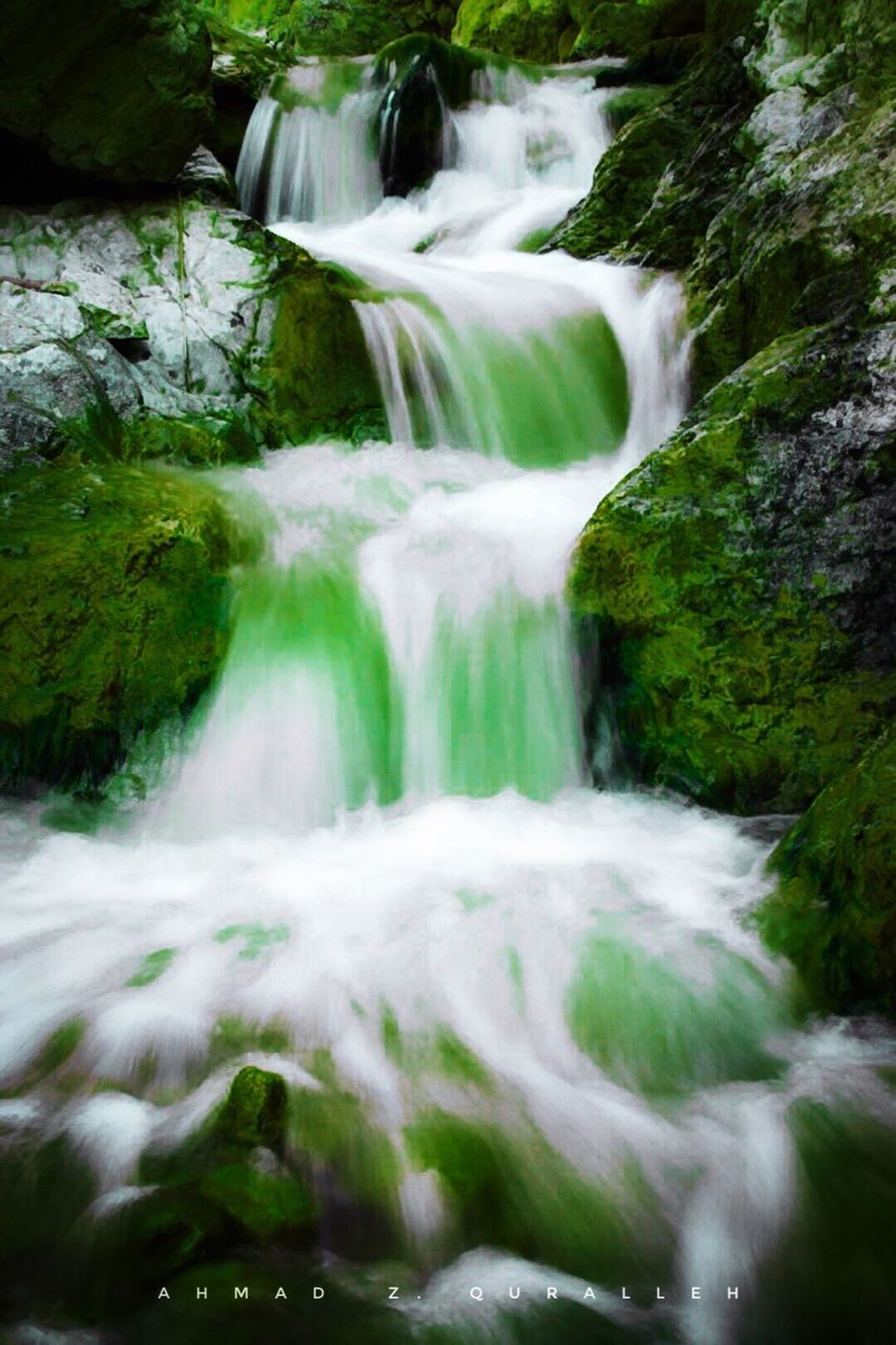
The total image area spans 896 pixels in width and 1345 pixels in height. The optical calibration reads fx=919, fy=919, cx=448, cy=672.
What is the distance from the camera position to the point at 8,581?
4.84m

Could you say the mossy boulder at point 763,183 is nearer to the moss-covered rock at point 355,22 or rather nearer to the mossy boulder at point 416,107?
the mossy boulder at point 416,107

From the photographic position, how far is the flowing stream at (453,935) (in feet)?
7.36

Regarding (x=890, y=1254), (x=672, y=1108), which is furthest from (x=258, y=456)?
(x=890, y=1254)

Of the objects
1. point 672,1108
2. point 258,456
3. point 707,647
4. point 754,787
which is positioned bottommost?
point 672,1108

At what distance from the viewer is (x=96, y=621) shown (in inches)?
191

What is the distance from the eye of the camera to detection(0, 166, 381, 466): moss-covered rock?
648cm

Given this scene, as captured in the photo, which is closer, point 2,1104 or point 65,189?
point 2,1104

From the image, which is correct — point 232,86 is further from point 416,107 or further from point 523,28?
point 523,28

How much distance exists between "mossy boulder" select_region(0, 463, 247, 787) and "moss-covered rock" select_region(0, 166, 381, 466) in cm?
122

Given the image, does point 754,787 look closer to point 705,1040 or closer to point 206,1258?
point 705,1040

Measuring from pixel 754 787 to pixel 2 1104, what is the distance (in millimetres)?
3376

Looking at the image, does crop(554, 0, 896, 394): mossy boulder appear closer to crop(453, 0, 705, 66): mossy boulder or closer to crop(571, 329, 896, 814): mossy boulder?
crop(571, 329, 896, 814): mossy boulder

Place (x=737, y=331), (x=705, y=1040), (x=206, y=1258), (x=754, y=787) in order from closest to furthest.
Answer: (x=206, y=1258) < (x=705, y=1040) < (x=754, y=787) < (x=737, y=331)

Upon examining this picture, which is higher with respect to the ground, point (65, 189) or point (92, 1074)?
point (65, 189)
